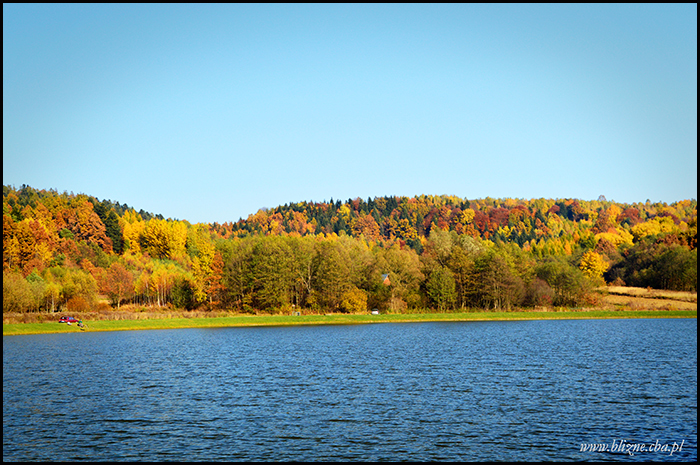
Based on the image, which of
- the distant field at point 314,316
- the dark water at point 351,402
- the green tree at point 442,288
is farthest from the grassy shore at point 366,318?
the dark water at point 351,402

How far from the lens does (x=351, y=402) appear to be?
1257 inches

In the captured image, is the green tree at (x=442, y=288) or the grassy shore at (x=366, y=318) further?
the green tree at (x=442, y=288)

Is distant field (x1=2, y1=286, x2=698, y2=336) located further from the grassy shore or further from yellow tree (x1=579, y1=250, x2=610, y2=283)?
yellow tree (x1=579, y1=250, x2=610, y2=283)

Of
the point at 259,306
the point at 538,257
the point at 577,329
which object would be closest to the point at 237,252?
the point at 259,306

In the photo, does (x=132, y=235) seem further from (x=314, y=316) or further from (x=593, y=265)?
(x=593, y=265)

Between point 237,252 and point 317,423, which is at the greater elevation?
point 237,252

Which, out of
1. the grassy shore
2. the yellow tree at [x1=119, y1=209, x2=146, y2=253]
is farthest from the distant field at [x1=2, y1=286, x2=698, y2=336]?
the yellow tree at [x1=119, y1=209, x2=146, y2=253]

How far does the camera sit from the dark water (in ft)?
77.2

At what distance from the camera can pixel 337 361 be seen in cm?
4859

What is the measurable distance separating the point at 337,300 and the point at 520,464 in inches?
3703

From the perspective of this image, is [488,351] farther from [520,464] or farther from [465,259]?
[465,259]

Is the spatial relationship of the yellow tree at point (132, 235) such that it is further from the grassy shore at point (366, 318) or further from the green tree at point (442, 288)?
the green tree at point (442, 288)

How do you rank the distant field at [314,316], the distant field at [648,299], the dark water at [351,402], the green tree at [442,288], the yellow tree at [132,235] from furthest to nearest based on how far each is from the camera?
the yellow tree at [132,235]
the distant field at [648,299]
the green tree at [442,288]
the distant field at [314,316]
the dark water at [351,402]

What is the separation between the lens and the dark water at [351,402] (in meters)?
23.5
